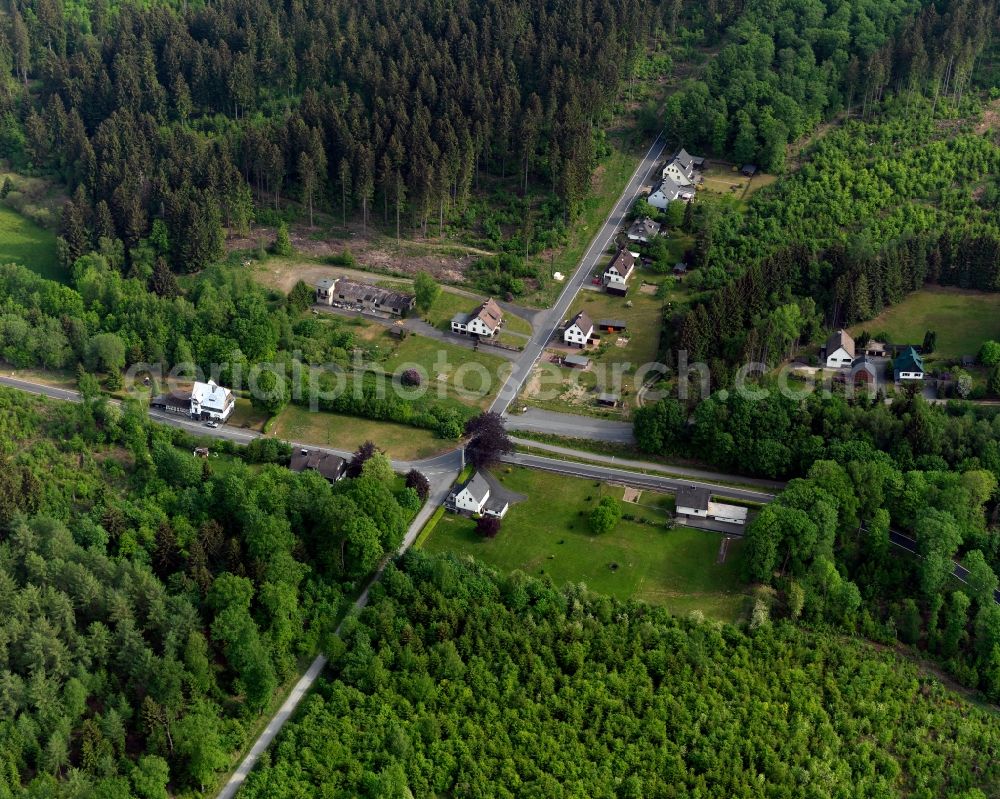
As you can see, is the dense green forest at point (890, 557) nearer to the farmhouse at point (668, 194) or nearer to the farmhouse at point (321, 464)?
the farmhouse at point (321, 464)

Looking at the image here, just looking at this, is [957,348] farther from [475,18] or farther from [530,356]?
[475,18]

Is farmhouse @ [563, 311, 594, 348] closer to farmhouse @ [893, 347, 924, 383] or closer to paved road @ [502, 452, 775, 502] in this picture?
paved road @ [502, 452, 775, 502]

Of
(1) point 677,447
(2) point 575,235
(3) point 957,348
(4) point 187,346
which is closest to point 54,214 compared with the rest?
(4) point 187,346

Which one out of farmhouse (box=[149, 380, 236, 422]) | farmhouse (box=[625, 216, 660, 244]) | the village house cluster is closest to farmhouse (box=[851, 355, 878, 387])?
the village house cluster

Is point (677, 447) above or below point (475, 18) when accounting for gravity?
below

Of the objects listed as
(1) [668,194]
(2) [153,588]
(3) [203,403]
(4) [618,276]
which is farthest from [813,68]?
(2) [153,588]

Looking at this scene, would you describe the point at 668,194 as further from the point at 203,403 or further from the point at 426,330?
the point at 203,403
